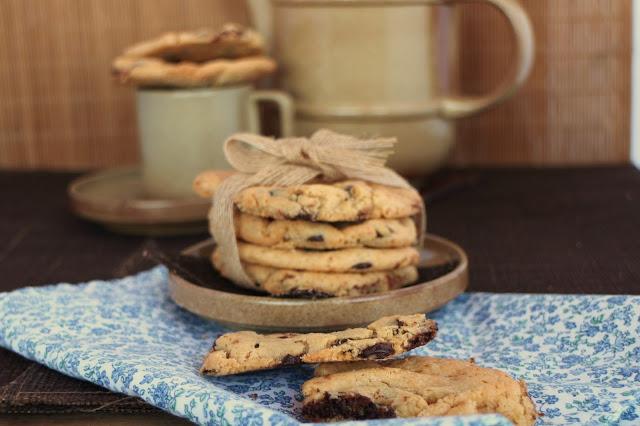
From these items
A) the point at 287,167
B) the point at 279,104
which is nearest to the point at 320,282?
the point at 287,167

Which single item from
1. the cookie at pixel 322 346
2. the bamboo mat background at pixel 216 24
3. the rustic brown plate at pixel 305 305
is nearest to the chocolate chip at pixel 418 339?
the cookie at pixel 322 346

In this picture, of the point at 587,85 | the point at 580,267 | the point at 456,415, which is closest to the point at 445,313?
the point at 580,267

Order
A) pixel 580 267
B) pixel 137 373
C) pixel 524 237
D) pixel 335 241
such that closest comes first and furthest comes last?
pixel 137 373 < pixel 335 241 < pixel 580 267 < pixel 524 237

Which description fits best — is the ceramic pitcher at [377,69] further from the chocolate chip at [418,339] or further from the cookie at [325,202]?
the chocolate chip at [418,339]

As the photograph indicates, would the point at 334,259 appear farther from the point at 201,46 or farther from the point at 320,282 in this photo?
the point at 201,46

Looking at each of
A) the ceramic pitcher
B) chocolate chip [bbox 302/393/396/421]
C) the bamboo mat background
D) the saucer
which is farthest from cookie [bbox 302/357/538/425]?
the bamboo mat background

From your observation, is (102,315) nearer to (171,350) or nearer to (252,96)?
(171,350)
